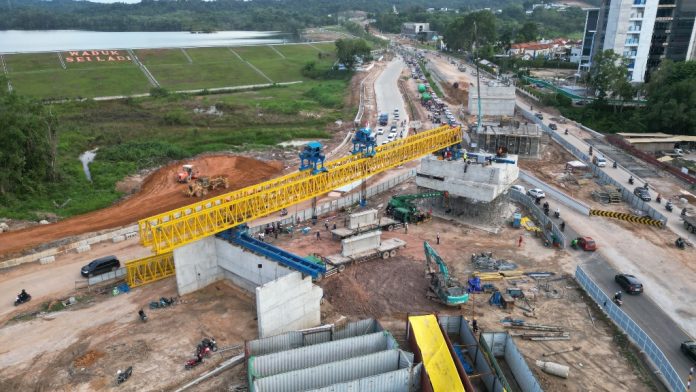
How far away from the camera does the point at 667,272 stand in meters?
36.9

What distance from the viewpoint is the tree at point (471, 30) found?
5925 inches

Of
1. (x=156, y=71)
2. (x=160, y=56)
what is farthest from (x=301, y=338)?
(x=160, y=56)

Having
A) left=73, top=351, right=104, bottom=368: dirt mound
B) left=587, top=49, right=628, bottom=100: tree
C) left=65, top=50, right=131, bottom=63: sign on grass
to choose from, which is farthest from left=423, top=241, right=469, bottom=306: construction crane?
left=65, top=50, right=131, bottom=63: sign on grass

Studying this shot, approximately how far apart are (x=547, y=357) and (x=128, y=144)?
62.4m

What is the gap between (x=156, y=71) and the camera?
13038 cm

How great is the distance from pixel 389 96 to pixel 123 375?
8596cm

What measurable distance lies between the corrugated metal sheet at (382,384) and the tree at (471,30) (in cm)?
14294

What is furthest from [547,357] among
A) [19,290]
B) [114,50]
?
[114,50]

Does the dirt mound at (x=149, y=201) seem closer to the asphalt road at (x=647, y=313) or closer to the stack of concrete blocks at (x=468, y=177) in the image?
the stack of concrete blocks at (x=468, y=177)

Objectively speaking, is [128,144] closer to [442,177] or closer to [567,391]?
[442,177]

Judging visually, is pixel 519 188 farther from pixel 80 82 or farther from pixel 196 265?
pixel 80 82

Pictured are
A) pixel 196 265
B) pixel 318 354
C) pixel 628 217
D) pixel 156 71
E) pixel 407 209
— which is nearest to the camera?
pixel 318 354

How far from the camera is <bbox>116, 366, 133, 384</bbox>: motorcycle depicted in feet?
82.9

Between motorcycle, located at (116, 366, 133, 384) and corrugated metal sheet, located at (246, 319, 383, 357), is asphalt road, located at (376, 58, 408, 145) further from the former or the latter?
motorcycle, located at (116, 366, 133, 384)
